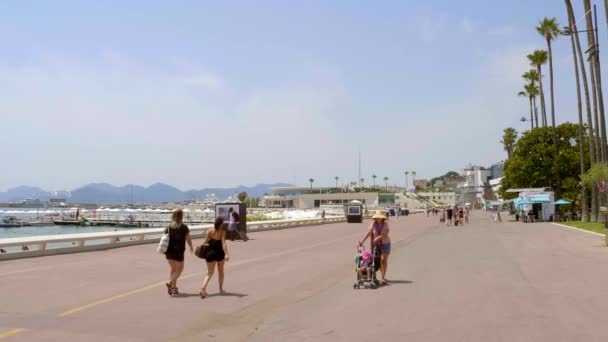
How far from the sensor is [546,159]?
62.8m

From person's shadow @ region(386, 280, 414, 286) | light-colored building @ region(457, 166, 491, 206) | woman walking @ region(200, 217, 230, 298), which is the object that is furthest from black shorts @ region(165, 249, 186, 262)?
light-colored building @ region(457, 166, 491, 206)

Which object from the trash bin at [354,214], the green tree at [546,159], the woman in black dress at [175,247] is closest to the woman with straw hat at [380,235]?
the woman in black dress at [175,247]

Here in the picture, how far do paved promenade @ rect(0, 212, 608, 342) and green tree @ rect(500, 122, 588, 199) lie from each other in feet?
157

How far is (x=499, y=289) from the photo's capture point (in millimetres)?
11070

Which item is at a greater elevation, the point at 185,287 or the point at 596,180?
the point at 596,180

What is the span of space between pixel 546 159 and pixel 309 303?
195 feet

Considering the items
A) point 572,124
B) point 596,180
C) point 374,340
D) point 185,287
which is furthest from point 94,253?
point 572,124

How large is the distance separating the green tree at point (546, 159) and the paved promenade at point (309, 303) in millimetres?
47757

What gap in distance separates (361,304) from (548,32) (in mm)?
56766

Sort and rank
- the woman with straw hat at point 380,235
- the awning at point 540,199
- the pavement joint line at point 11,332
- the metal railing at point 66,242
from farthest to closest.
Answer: the awning at point 540,199, the metal railing at point 66,242, the woman with straw hat at point 380,235, the pavement joint line at point 11,332

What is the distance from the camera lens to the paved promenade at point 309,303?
23.8 feet

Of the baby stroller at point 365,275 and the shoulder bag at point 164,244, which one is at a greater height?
the shoulder bag at point 164,244

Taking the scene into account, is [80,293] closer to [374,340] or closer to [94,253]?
[374,340]

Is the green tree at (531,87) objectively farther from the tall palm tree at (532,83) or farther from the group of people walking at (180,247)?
the group of people walking at (180,247)
